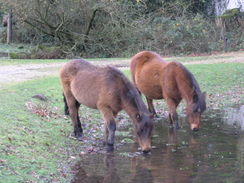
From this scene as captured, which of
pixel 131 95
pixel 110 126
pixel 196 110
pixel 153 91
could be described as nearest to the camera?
pixel 131 95

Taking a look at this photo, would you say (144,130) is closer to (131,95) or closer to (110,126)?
(131,95)

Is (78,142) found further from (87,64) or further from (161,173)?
(161,173)

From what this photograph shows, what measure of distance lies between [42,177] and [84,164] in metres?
1.05

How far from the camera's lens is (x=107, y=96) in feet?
22.4

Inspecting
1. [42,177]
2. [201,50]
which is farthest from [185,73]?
[201,50]

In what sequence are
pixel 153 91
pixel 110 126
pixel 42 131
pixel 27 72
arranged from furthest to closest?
pixel 27 72 → pixel 153 91 → pixel 42 131 → pixel 110 126

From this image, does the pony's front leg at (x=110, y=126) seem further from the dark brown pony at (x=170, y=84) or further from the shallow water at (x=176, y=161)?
the dark brown pony at (x=170, y=84)

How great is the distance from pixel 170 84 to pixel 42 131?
3.25m

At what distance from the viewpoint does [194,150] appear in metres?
6.86

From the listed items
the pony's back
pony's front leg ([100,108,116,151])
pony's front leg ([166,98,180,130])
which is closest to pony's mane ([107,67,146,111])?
pony's front leg ([100,108,116,151])

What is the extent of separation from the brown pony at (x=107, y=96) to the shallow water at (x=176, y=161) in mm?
403

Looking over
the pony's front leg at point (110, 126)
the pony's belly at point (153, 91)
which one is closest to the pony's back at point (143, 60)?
the pony's belly at point (153, 91)

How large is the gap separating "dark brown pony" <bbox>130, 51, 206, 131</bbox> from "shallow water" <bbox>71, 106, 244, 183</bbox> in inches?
20.8

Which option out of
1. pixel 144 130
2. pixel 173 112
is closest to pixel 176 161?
pixel 144 130
